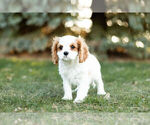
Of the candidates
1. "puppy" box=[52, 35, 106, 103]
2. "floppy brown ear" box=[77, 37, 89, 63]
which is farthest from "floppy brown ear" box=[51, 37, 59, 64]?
"floppy brown ear" box=[77, 37, 89, 63]

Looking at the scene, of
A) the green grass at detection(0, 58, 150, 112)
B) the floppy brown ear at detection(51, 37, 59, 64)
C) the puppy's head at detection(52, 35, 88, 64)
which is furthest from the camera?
the floppy brown ear at detection(51, 37, 59, 64)

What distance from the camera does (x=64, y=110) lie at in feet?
16.4

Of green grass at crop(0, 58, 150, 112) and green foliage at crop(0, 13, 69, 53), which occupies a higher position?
green foliage at crop(0, 13, 69, 53)

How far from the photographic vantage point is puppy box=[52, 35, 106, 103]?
548cm

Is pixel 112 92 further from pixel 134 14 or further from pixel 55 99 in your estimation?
pixel 134 14

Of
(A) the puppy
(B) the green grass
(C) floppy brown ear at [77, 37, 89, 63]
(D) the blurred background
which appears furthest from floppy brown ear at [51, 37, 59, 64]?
(D) the blurred background

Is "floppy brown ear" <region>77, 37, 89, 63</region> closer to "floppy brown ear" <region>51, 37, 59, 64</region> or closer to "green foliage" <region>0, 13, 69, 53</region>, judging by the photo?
"floppy brown ear" <region>51, 37, 59, 64</region>

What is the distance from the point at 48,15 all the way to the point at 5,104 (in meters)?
5.92

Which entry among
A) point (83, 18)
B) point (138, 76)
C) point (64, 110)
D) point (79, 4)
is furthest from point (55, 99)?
point (83, 18)

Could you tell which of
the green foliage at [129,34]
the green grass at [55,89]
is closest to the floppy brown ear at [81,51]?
the green grass at [55,89]

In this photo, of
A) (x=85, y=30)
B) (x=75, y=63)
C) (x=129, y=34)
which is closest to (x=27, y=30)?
(x=85, y=30)

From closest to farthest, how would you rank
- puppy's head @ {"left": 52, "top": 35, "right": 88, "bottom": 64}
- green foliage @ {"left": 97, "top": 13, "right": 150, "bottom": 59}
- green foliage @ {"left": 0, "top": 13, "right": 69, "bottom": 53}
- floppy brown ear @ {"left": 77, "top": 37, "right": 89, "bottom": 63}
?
puppy's head @ {"left": 52, "top": 35, "right": 88, "bottom": 64}, floppy brown ear @ {"left": 77, "top": 37, "right": 89, "bottom": 63}, green foliage @ {"left": 97, "top": 13, "right": 150, "bottom": 59}, green foliage @ {"left": 0, "top": 13, "right": 69, "bottom": 53}

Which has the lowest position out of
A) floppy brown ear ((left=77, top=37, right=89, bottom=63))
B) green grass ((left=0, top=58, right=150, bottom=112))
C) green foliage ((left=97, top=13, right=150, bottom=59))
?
green grass ((left=0, top=58, right=150, bottom=112))

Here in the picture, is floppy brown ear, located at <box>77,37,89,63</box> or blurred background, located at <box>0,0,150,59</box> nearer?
floppy brown ear, located at <box>77,37,89,63</box>
